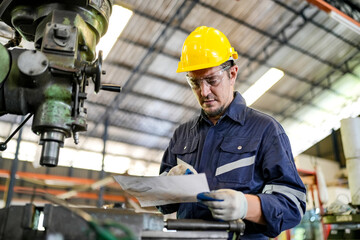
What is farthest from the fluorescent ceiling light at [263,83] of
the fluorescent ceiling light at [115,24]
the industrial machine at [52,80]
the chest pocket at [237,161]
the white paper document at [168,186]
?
the industrial machine at [52,80]

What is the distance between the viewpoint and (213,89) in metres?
1.46

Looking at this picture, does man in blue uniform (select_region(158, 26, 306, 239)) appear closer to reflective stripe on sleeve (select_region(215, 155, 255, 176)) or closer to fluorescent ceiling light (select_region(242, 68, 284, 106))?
reflective stripe on sleeve (select_region(215, 155, 255, 176))

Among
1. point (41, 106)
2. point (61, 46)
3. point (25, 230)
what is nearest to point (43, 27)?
point (61, 46)

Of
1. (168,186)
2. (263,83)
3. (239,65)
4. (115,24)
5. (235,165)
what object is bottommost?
(168,186)

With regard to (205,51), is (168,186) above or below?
below

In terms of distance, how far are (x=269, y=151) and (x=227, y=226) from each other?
452mm

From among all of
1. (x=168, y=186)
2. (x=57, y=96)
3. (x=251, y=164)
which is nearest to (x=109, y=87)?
(x=57, y=96)

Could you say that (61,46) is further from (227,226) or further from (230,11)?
(230,11)

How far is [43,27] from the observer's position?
3.23ft

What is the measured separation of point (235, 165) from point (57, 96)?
70cm

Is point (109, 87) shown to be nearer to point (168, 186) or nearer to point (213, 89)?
point (168, 186)

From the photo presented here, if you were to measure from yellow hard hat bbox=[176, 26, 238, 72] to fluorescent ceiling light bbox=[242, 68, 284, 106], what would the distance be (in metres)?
7.22

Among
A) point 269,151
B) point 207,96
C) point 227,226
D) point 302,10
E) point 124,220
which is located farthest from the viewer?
point 302,10

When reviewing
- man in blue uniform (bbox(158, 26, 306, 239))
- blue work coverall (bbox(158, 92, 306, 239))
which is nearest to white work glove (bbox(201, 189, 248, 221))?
man in blue uniform (bbox(158, 26, 306, 239))
